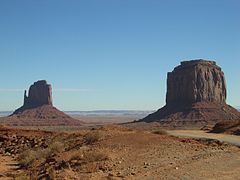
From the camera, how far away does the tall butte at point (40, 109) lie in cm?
15275

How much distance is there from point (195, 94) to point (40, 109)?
244ft

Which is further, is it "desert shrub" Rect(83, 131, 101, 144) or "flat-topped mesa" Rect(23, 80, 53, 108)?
"flat-topped mesa" Rect(23, 80, 53, 108)

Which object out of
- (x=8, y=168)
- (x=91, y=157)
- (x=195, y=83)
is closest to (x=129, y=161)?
(x=91, y=157)

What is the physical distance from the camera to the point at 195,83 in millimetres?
120750

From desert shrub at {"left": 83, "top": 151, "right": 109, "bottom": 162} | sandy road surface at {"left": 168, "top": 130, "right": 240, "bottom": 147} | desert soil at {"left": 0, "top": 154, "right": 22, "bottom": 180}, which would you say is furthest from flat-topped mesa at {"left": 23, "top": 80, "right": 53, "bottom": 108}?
desert shrub at {"left": 83, "top": 151, "right": 109, "bottom": 162}

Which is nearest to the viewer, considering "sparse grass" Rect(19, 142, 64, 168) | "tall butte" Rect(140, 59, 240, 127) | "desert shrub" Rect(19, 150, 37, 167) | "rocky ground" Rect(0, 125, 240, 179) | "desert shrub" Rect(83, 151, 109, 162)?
"rocky ground" Rect(0, 125, 240, 179)

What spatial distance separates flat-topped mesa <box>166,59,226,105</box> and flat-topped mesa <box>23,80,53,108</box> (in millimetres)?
64048

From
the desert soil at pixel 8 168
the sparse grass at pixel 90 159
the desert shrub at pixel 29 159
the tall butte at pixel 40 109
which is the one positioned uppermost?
→ the tall butte at pixel 40 109

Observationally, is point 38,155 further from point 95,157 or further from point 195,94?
point 195,94

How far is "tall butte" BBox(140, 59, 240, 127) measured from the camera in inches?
4334

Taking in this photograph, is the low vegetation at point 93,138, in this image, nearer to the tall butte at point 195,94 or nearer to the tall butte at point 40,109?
the tall butte at point 195,94

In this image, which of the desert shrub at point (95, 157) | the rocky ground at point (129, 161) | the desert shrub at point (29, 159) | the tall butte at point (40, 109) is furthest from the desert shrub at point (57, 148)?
the tall butte at point (40, 109)

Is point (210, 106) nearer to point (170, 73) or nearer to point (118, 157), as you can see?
point (170, 73)

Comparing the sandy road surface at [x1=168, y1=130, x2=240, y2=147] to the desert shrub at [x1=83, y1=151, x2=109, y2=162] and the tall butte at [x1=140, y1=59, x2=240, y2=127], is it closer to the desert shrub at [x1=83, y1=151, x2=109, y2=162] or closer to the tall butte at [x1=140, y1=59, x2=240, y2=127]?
the desert shrub at [x1=83, y1=151, x2=109, y2=162]
